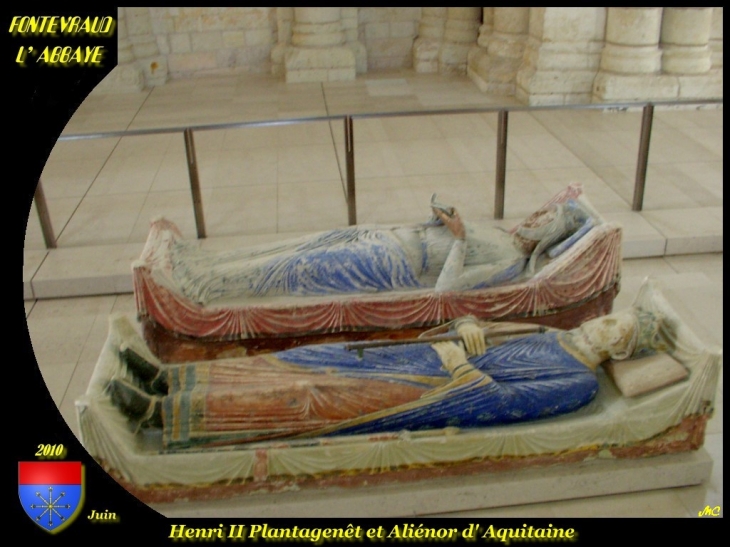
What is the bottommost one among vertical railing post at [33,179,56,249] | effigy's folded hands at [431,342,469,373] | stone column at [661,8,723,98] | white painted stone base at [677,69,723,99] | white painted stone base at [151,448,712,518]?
white painted stone base at [151,448,712,518]

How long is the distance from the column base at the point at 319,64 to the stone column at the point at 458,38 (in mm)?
1215

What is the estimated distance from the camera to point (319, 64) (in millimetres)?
9883

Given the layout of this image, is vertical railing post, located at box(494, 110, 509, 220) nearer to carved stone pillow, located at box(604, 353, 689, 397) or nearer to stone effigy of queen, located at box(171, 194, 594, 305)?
stone effigy of queen, located at box(171, 194, 594, 305)

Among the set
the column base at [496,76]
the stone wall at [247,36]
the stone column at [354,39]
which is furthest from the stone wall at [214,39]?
the column base at [496,76]

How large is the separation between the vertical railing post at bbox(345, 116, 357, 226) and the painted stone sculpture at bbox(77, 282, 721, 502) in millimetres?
2593

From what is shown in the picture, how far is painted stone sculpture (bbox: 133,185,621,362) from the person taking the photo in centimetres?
401

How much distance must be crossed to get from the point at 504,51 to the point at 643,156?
12.1 feet

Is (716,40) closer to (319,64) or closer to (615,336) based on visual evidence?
(319,64)

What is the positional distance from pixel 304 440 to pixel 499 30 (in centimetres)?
708

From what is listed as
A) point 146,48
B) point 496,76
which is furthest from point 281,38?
point 496,76

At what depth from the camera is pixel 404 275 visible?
413cm

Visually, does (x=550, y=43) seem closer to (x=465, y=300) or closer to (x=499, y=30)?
(x=499, y=30)

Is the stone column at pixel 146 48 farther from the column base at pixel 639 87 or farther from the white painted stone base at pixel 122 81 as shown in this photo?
the column base at pixel 639 87

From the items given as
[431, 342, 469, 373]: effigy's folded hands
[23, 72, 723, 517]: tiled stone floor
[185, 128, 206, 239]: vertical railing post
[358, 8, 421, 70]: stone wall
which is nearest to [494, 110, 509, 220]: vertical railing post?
[23, 72, 723, 517]: tiled stone floor
